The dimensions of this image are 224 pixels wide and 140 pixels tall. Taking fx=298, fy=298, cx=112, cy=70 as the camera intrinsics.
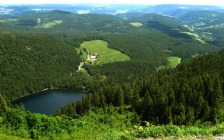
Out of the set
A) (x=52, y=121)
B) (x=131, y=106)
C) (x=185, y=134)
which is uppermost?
(x=185, y=134)

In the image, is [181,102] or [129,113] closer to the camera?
[181,102]

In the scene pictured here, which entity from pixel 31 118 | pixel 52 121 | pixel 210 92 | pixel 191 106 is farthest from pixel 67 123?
pixel 210 92

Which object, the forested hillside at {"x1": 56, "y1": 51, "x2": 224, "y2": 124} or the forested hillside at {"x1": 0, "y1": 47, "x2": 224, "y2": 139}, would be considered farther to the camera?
the forested hillside at {"x1": 56, "y1": 51, "x2": 224, "y2": 124}

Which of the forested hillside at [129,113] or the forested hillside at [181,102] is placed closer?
the forested hillside at [129,113]

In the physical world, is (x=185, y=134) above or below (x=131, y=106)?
above

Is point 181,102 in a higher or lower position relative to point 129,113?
higher

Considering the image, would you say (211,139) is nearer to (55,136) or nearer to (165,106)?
(55,136)

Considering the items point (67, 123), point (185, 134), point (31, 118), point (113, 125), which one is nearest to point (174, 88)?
point (113, 125)

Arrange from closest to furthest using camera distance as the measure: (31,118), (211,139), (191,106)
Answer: (211,139) → (31,118) → (191,106)

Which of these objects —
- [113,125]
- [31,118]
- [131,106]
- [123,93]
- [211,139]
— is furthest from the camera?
[123,93]

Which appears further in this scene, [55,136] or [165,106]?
[165,106]
